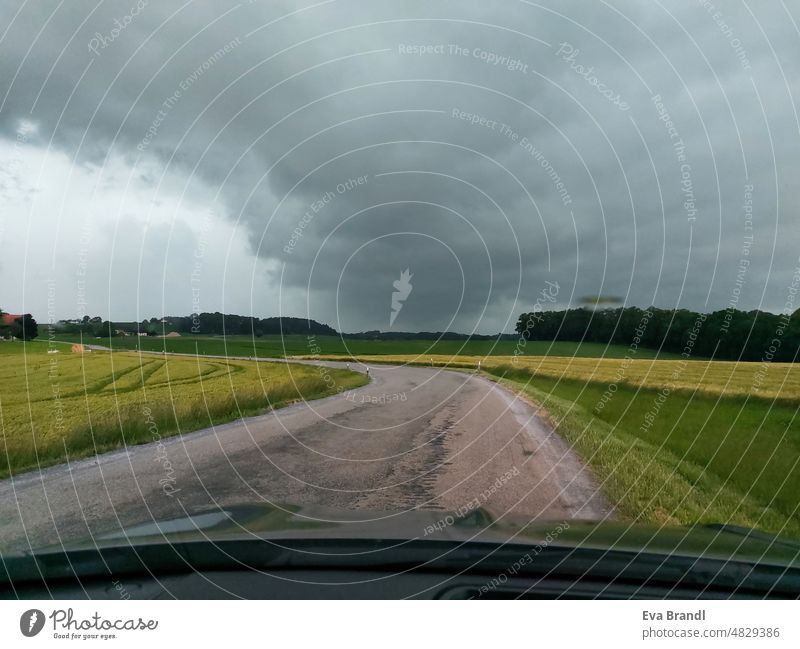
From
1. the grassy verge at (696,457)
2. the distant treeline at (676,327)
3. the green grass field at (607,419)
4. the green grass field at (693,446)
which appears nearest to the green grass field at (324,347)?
the green grass field at (607,419)

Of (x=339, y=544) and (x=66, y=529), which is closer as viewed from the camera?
(x=339, y=544)

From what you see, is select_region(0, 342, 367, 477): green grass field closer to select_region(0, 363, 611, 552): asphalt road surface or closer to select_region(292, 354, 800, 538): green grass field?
select_region(0, 363, 611, 552): asphalt road surface

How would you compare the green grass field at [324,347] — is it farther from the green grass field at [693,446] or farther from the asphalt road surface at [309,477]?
the green grass field at [693,446]

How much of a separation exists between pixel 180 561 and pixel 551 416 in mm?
16033

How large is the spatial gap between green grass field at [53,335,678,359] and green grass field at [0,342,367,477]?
558mm

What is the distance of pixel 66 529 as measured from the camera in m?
5.74

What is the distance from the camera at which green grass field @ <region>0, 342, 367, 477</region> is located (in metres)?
10.4

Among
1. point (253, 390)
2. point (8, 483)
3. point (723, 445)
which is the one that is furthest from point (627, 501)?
point (253, 390)

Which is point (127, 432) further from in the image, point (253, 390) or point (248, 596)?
point (248, 596)

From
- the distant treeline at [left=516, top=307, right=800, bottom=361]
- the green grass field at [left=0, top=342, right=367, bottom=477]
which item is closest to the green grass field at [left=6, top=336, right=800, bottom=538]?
the green grass field at [left=0, top=342, right=367, bottom=477]

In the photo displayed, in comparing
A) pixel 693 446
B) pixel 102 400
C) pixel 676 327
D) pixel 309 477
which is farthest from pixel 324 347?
pixel 309 477

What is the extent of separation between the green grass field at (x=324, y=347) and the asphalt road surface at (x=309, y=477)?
147 inches

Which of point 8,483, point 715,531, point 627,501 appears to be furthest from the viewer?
point 8,483

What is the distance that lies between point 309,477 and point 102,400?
763 cm
